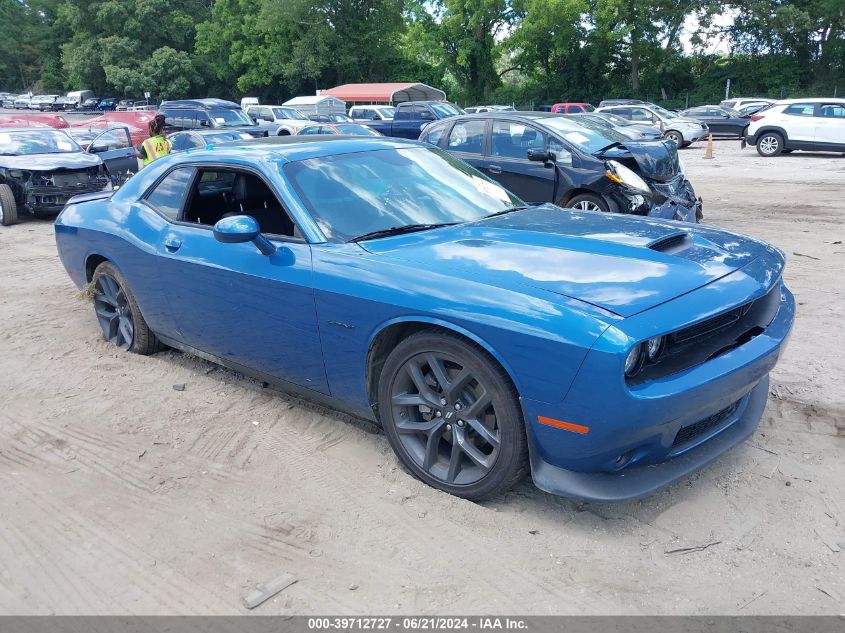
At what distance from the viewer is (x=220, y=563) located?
284 centimetres

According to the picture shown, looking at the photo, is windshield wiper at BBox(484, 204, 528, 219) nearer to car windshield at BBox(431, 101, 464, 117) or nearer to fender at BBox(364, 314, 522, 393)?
fender at BBox(364, 314, 522, 393)

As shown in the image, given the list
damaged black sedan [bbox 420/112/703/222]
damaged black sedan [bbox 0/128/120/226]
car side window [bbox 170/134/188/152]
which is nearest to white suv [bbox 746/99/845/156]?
damaged black sedan [bbox 420/112/703/222]

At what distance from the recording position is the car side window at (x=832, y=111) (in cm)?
1961

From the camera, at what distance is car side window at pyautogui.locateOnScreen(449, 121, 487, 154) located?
9227 mm

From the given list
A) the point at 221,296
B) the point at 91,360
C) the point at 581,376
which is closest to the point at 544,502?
the point at 581,376

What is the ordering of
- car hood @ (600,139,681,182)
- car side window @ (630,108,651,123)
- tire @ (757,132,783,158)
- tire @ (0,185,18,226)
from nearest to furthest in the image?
car hood @ (600,139,681,182) < tire @ (0,185,18,226) < tire @ (757,132,783,158) < car side window @ (630,108,651,123)

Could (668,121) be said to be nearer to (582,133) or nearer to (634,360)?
(582,133)

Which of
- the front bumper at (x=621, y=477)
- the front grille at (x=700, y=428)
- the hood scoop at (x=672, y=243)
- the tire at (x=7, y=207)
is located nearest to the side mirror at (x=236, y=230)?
the front bumper at (x=621, y=477)

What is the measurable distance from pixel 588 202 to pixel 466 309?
5.84 metres

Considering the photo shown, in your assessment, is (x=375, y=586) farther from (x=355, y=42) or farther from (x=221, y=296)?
(x=355, y=42)

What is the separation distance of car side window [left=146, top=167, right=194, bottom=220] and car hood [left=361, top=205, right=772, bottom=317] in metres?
1.68

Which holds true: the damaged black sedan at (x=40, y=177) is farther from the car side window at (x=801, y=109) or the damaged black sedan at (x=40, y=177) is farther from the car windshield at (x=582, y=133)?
the car side window at (x=801, y=109)

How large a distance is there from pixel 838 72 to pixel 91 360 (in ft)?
159

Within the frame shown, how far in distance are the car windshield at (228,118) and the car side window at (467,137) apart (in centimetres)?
1377
